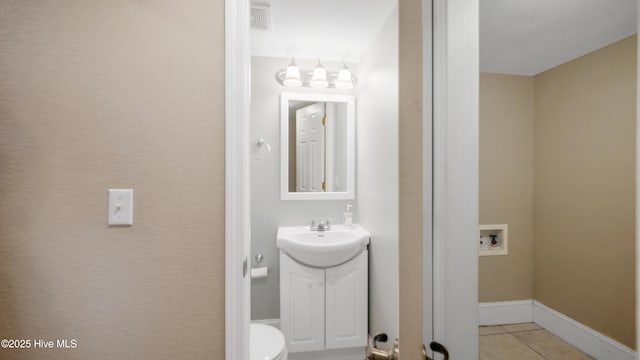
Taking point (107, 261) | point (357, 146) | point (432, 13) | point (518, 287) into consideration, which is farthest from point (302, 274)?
point (432, 13)

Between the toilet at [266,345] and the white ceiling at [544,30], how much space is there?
4.72ft

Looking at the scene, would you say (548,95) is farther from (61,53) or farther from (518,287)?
(61,53)

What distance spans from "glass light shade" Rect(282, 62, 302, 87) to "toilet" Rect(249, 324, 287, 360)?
171cm

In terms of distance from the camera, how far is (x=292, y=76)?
2299mm

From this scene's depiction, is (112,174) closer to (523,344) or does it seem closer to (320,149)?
(523,344)

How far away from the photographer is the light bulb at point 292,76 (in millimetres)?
2291

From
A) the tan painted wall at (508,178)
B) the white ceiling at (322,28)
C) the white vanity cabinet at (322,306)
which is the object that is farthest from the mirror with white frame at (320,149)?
the tan painted wall at (508,178)

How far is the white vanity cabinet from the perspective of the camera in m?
2.10

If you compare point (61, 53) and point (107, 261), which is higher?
point (61, 53)

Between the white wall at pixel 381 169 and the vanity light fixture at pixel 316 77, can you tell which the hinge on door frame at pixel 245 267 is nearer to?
the white wall at pixel 381 169

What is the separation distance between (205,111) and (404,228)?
74 centimetres

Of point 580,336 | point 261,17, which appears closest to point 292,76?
point 261,17

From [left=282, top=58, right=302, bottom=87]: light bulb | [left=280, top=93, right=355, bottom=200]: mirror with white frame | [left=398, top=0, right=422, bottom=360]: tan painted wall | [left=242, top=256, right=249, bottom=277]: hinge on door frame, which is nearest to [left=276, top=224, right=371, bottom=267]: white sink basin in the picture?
[left=280, top=93, right=355, bottom=200]: mirror with white frame

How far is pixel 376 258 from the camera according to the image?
6.82ft
